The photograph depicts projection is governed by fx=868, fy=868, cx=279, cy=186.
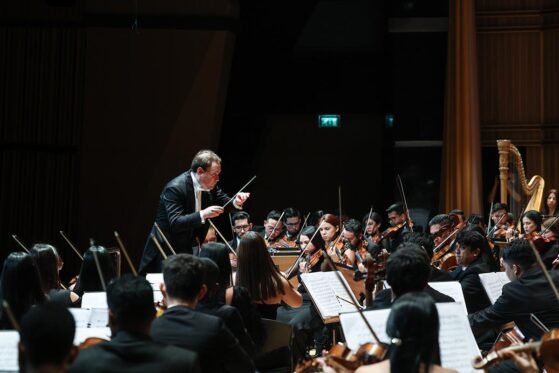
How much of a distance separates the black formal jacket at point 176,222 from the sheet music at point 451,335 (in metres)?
2.31

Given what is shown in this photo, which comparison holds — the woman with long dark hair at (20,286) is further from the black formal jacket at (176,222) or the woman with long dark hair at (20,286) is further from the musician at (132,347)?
the black formal jacket at (176,222)

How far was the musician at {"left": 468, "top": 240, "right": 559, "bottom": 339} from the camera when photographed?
4551 mm

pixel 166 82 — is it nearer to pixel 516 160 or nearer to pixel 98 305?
pixel 516 160

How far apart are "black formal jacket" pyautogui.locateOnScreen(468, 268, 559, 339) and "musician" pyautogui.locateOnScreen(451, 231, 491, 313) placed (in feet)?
2.41

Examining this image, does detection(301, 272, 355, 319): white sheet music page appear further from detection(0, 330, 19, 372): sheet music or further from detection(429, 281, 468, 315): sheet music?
detection(0, 330, 19, 372): sheet music

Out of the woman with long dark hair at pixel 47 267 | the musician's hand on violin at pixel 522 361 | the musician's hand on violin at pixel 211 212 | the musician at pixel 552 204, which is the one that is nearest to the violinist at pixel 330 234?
the musician's hand on violin at pixel 211 212

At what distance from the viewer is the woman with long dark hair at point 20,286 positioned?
390 centimetres

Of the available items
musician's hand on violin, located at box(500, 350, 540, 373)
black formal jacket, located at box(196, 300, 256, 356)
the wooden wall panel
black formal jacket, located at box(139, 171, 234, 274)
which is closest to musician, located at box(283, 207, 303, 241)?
black formal jacket, located at box(139, 171, 234, 274)

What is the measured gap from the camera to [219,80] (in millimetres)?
10680

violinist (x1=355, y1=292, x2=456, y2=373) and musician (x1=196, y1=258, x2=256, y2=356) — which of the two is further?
musician (x1=196, y1=258, x2=256, y2=356)

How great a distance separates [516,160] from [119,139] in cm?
485

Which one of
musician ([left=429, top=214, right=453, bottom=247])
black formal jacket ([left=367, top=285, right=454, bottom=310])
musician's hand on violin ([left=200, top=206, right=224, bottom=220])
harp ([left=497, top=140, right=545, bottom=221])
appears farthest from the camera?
harp ([left=497, top=140, right=545, bottom=221])

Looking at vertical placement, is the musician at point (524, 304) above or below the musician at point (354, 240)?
below

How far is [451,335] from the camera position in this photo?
138 inches
